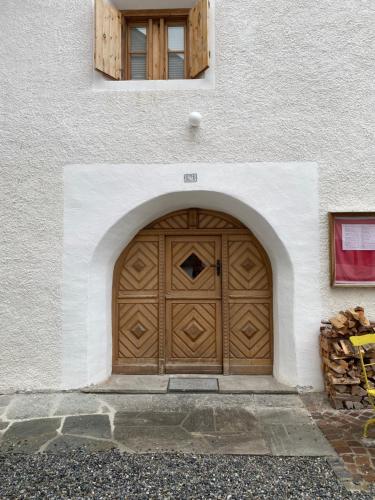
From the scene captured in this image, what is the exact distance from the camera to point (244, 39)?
4188 millimetres

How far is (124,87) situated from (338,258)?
138 inches

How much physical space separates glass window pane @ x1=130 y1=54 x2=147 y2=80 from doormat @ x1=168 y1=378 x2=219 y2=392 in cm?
421

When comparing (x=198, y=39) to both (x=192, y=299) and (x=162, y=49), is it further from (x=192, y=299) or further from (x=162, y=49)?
(x=192, y=299)

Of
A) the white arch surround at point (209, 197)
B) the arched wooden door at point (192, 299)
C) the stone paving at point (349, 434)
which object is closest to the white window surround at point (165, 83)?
the white arch surround at point (209, 197)

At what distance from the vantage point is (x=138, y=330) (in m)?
4.63

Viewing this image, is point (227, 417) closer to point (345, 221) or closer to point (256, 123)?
point (345, 221)

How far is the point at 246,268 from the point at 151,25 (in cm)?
368

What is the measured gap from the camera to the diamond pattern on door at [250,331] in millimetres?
4543

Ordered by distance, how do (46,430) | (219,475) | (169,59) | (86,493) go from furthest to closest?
(169,59) → (46,430) → (219,475) → (86,493)

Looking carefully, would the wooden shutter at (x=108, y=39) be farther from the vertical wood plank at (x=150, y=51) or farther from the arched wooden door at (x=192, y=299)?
the arched wooden door at (x=192, y=299)

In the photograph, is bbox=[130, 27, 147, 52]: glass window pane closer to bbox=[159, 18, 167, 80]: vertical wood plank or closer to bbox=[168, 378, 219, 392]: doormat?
bbox=[159, 18, 167, 80]: vertical wood plank

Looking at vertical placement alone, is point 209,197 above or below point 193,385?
above

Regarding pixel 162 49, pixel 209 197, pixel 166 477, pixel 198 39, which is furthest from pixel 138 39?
pixel 166 477

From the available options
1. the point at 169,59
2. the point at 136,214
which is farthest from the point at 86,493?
the point at 169,59
